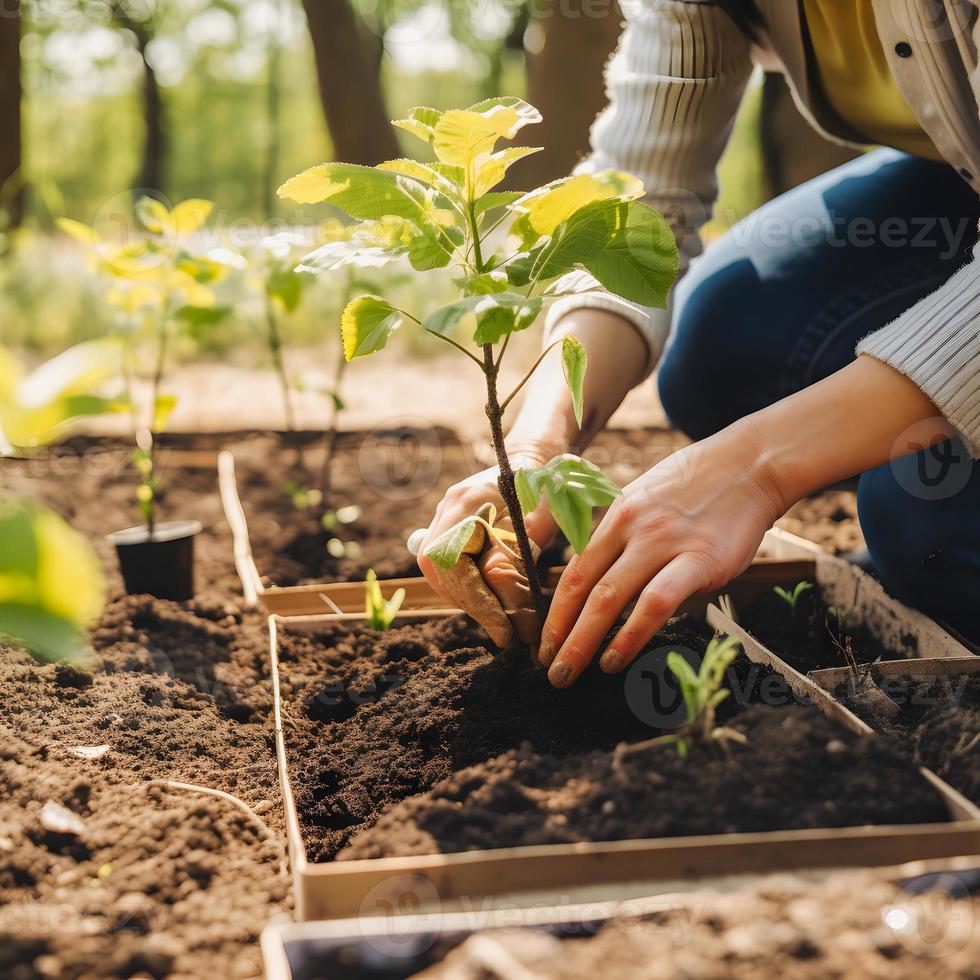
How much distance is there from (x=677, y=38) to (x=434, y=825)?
1719mm

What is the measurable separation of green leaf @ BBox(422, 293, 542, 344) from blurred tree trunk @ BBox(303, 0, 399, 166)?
239 inches

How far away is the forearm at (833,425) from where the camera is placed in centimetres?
147

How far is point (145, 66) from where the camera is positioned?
21.1m

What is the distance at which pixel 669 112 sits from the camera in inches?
82.8

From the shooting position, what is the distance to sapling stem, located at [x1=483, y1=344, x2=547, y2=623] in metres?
1.33

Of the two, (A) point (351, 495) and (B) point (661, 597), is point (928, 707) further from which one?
(A) point (351, 495)

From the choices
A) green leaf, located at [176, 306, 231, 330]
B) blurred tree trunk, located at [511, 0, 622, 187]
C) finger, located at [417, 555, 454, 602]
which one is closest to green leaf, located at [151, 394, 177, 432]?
green leaf, located at [176, 306, 231, 330]

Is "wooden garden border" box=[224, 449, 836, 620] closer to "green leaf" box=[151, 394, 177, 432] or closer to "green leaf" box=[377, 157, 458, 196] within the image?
"green leaf" box=[151, 394, 177, 432]

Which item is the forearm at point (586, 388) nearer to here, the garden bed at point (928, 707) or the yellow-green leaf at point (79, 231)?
the garden bed at point (928, 707)

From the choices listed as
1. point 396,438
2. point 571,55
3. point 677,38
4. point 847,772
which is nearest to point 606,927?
point 847,772

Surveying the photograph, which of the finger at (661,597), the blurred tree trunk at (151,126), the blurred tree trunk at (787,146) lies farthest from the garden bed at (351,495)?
the blurred tree trunk at (151,126)

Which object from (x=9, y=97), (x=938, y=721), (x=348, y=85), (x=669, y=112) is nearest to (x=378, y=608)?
(x=938, y=721)

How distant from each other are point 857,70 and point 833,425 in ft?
3.38

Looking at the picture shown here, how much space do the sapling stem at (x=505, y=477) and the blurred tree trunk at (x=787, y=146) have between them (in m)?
5.68
